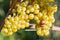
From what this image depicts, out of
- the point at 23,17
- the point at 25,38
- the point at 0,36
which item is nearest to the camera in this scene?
the point at 23,17

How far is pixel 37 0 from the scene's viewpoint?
416 millimetres

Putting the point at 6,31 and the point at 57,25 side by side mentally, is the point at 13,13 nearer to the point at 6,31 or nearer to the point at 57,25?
the point at 6,31

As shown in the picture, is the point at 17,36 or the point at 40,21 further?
the point at 17,36

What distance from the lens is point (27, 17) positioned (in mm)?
377

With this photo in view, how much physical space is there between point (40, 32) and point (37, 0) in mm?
80

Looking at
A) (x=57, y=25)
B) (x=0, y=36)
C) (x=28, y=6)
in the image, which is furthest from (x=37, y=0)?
(x=57, y=25)

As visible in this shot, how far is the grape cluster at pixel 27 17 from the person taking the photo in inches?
14.7

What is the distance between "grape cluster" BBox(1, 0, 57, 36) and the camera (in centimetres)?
37

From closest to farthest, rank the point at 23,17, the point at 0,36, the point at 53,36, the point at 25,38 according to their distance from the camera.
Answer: the point at 23,17
the point at 0,36
the point at 25,38
the point at 53,36

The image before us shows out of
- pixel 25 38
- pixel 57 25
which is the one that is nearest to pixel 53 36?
pixel 57 25

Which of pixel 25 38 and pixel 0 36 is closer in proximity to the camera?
pixel 0 36

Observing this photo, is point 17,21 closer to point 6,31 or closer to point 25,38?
point 6,31

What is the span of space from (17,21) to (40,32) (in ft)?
0.22

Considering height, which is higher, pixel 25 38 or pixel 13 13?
pixel 13 13
